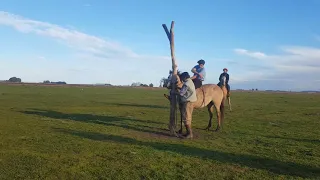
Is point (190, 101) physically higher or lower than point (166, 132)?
higher

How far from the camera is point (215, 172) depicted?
8102mm

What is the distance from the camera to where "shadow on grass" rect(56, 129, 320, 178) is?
850cm

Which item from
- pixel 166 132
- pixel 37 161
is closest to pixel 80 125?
pixel 166 132

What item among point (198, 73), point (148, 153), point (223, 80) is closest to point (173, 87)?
point (198, 73)

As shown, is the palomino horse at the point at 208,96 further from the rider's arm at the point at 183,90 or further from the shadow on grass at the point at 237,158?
the shadow on grass at the point at 237,158

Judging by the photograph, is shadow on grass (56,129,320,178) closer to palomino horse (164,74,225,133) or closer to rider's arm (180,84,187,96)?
rider's arm (180,84,187,96)

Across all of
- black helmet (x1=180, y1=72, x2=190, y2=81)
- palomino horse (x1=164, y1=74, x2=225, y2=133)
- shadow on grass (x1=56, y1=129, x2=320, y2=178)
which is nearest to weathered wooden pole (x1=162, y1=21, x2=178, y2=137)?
palomino horse (x1=164, y1=74, x2=225, y2=133)

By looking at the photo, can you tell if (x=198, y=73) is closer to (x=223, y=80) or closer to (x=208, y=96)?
(x=208, y=96)

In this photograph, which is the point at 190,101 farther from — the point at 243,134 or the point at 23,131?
the point at 23,131

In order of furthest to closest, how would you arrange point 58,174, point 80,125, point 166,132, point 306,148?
1. point 80,125
2. point 166,132
3. point 306,148
4. point 58,174

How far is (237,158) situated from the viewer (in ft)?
31.6

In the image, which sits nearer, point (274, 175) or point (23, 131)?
point (274, 175)

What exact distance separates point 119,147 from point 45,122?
677cm

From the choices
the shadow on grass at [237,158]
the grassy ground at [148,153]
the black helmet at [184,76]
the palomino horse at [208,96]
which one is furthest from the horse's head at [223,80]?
the shadow on grass at [237,158]
